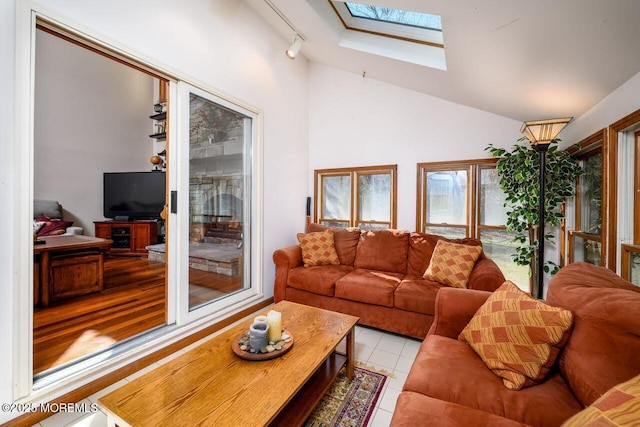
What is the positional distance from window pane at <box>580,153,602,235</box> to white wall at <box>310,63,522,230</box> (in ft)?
2.37

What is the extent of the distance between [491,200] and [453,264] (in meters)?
1.21

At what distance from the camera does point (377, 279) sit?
2605 mm

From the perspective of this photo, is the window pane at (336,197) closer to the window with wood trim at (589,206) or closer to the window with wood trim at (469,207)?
the window with wood trim at (469,207)

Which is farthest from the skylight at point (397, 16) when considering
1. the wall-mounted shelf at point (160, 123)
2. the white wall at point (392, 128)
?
the wall-mounted shelf at point (160, 123)

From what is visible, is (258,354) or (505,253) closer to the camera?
(258,354)

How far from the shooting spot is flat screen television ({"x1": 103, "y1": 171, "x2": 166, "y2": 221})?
16.6ft

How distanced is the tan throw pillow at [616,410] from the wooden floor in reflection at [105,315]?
98.4 inches

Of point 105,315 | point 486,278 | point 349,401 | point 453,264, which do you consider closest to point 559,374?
point 486,278

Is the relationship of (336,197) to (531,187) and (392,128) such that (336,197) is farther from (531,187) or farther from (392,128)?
(531,187)

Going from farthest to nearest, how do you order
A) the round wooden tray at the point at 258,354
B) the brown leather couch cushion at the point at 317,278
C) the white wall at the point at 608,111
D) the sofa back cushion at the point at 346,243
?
the sofa back cushion at the point at 346,243 < the brown leather couch cushion at the point at 317,278 < the white wall at the point at 608,111 < the round wooden tray at the point at 258,354

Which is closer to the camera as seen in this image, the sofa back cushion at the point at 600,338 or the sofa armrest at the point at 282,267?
the sofa back cushion at the point at 600,338

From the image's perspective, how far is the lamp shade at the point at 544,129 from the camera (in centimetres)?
219

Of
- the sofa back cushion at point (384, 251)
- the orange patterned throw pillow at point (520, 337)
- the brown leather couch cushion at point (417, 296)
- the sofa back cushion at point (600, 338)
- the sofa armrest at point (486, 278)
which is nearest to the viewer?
the sofa back cushion at point (600, 338)

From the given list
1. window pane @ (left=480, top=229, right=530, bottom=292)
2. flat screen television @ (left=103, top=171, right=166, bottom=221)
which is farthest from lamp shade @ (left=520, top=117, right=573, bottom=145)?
flat screen television @ (left=103, top=171, right=166, bottom=221)
